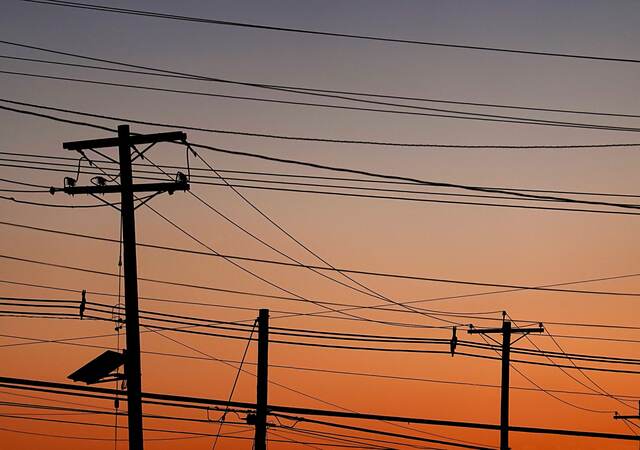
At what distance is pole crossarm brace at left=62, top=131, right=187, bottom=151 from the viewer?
30.6 metres

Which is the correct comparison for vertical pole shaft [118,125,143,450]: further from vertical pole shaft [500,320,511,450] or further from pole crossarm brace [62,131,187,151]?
vertical pole shaft [500,320,511,450]

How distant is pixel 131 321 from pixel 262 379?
9.17 metres

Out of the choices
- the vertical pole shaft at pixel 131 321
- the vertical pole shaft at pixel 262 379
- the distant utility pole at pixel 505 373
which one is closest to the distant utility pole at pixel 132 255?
the vertical pole shaft at pixel 131 321

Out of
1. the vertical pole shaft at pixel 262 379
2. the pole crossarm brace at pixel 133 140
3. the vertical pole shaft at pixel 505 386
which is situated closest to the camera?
the pole crossarm brace at pixel 133 140

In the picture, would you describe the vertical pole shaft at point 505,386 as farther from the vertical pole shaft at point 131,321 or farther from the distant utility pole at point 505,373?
the vertical pole shaft at point 131,321

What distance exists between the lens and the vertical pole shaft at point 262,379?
3900 cm

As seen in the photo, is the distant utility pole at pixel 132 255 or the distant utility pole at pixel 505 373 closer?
the distant utility pole at pixel 132 255

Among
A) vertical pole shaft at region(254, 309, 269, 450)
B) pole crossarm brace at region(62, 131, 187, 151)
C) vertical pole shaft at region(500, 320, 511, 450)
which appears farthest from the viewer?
vertical pole shaft at region(500, 320, 511, 450)

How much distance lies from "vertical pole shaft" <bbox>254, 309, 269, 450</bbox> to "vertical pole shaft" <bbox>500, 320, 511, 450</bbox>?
438 inches

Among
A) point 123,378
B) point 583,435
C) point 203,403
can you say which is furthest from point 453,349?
point 123,378

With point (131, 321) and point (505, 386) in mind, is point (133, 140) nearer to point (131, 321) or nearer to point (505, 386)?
point (131, 321)

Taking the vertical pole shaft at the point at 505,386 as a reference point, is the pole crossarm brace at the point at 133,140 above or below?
above

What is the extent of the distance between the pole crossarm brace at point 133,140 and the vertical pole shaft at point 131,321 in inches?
42.2

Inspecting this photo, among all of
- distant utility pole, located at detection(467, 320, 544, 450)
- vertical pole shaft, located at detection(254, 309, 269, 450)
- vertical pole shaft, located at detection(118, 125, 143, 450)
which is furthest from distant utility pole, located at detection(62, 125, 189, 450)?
distant utility pole, located at detection(467, 320, 544, 450)
